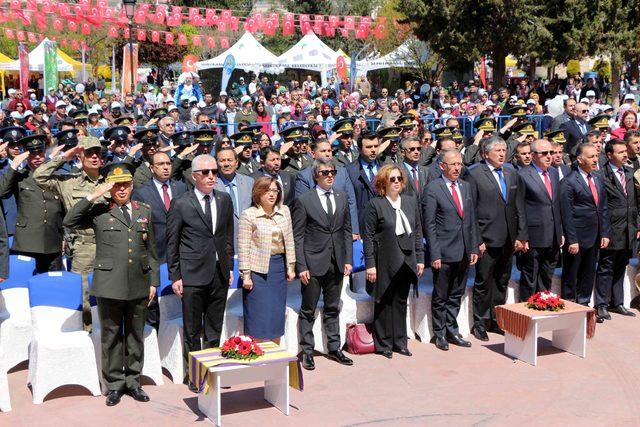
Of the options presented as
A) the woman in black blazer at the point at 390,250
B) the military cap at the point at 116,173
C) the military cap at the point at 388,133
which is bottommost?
the woman in black blazer at the point at 390,250

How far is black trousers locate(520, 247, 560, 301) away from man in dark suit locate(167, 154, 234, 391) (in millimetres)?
3379

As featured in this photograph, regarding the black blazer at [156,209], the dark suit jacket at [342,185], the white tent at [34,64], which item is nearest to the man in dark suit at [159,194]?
the black blazer at [156,209]

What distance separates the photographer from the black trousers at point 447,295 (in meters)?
8.56

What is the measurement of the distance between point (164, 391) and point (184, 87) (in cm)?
1691

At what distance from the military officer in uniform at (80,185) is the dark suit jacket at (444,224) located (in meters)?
3.06

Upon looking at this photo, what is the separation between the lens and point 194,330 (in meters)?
7.38

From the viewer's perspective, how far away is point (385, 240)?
810 cm

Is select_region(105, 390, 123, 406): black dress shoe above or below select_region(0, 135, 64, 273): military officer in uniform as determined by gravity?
below

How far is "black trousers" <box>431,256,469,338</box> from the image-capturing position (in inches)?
337

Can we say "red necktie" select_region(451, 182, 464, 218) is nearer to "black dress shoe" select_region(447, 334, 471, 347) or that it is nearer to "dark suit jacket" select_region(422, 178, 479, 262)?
"dark suit jacket" select_region(422, 178, 479, 262)

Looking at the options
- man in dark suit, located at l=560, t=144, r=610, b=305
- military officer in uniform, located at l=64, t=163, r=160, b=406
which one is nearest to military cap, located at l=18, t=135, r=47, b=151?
military officer in uniform, located at l=64, t=163, r=160, b=406

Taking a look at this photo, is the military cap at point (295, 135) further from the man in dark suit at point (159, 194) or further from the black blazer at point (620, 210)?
the black blazer at point (620, 210)

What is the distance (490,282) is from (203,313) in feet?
10.1

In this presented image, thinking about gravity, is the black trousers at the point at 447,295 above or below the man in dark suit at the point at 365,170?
below
